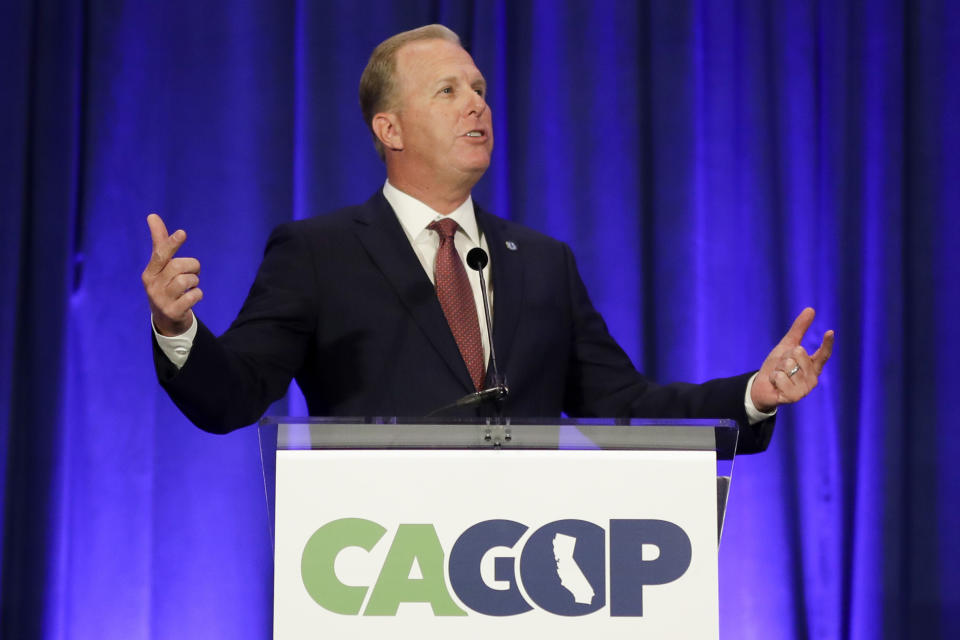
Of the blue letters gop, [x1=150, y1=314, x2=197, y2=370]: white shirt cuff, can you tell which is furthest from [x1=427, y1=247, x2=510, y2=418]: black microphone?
[x1=150, y1=314, x2=197, y2=370]: white shirt cuff

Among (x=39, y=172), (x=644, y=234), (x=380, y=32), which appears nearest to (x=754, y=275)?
(x=644, y=234)

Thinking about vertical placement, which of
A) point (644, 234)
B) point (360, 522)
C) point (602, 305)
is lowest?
point (360, 522)

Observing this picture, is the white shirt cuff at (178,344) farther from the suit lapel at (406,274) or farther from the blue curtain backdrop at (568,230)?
the blue curtain backdrop at (568,230)

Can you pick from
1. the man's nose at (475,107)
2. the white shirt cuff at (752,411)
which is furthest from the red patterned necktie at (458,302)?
the white shirt cuff at (752,411)

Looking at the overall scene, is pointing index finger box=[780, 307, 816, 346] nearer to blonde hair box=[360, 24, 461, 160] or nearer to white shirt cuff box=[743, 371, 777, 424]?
white shirt cuff box=[743, 371, 777, 424]

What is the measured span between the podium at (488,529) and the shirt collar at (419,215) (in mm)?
942

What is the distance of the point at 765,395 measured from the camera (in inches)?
69.3

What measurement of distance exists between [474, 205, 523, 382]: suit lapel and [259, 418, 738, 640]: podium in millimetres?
728

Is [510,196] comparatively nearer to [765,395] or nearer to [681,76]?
[681,76]

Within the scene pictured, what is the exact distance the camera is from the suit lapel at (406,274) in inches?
78.7

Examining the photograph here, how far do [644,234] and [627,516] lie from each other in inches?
89.9

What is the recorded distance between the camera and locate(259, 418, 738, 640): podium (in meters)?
1.28

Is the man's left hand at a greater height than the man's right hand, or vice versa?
the man's right hand

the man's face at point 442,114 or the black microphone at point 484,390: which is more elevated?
the man's face at point 442,114
